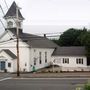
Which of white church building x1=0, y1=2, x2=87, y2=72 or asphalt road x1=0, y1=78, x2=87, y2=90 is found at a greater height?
white church building x1=0, y1=2, x2=87, y2=72

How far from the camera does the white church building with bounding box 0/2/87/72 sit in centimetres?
5894

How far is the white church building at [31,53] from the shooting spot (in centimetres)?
5894

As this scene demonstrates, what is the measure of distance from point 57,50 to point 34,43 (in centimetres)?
836

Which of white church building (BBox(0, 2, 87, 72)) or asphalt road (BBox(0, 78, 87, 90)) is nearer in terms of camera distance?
asphalt road (BBox(0, 78, 87, 90))

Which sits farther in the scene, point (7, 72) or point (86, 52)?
point (86, 52)

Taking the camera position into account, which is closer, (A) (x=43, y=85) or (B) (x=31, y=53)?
(A) (x=43, y=85)

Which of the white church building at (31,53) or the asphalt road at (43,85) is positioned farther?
the white church building at (31,53)

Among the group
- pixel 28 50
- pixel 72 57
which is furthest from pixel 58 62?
pixel 28 50

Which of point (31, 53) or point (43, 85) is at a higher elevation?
point (31, 53)

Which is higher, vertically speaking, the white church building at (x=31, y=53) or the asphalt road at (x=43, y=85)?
the white church building at (x=31, y=53)

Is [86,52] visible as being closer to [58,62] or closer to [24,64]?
[58,62]

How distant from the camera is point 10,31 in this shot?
6078 cm

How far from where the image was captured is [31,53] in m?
60.3

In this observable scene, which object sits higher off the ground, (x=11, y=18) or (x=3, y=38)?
(x=11, y=18)
